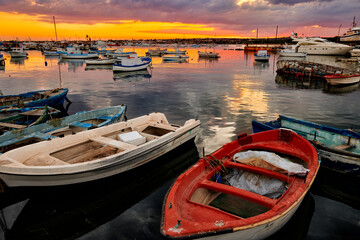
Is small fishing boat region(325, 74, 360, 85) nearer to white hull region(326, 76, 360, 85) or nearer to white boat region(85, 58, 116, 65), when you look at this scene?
white hull region(326, 76, 360, 85)

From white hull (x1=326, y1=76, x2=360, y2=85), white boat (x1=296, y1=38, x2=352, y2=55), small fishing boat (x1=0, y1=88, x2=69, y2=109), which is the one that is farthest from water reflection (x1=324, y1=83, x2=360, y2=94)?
white boat (x1=296, y1=38, x2=352, y2=55)

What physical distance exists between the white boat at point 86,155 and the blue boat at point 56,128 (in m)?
0.75

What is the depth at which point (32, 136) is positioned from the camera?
938 centimetres

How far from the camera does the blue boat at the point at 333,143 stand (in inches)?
320

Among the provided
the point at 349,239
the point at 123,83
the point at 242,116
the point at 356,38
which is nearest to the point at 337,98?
the point at 242,116

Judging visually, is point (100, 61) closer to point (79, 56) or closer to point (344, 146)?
point (79, 56)

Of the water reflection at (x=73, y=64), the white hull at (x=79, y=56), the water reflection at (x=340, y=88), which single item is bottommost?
the water reflection at (x=340, y=88)

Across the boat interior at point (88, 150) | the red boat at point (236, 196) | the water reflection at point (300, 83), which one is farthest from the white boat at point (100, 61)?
the red boat at point (236, 196)

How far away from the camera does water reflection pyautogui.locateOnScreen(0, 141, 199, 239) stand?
20.6ft

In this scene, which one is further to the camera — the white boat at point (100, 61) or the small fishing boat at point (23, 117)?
the white boat at point (100, 61)

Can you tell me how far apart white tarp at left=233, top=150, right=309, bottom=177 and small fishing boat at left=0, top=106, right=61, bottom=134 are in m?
9.85

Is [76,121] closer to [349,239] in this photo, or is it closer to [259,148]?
[259,148]

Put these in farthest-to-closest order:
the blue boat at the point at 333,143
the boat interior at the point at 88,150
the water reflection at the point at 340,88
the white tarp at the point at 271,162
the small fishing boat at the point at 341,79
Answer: the small fishing boat at the point at 341,79 < the water reflection at the point at 340,88 < the blue boat at the point at 333,143 < the boat interior at the point at 88,150 < the white tarp at the point at 271,162

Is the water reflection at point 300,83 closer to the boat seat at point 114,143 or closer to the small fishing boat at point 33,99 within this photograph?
the small fishing boat at point 33,99
